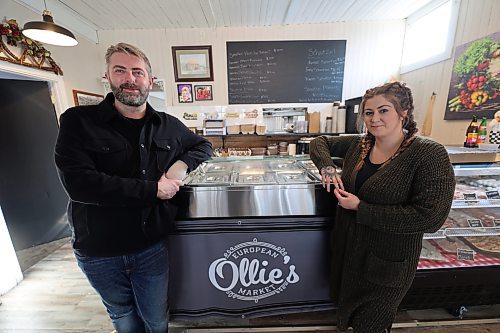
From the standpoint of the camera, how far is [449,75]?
2520mm

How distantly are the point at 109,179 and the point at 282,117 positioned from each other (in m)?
3.10

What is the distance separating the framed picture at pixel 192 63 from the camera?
133 inches

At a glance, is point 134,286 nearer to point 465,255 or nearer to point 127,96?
point 127,96

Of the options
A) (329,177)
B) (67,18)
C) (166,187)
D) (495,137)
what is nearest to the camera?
(166,187)

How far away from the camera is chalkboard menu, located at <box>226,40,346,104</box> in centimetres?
337

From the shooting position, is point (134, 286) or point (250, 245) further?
point (250, 245)

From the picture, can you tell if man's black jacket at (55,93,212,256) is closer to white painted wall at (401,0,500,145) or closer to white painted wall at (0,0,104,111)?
white painted wall at (0,0,104,111)

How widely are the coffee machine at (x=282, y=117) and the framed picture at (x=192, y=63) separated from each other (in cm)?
110

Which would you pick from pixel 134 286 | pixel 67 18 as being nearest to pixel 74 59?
pixel 67 18

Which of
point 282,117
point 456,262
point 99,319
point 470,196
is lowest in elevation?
point 99,319

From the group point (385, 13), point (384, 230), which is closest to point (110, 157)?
point (384, 230)

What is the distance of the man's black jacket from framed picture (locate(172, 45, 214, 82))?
2666mm

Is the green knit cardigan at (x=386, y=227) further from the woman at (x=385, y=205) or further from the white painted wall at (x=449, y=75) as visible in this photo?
the white painted wall at (x=449, y=75)

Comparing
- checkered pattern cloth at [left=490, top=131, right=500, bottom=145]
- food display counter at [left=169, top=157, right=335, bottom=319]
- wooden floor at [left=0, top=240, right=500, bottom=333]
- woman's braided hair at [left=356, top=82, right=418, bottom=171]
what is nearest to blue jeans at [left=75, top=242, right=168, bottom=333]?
food display counter at [left=169, top=157, right=335, bottom=319]
